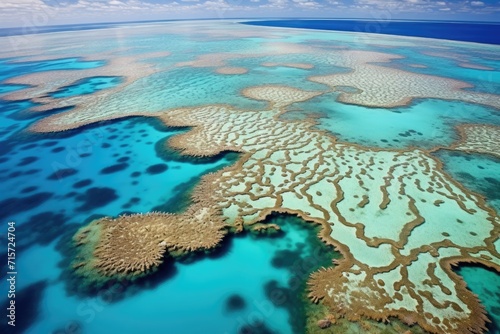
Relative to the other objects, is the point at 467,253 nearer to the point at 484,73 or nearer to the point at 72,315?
the point at 72,315

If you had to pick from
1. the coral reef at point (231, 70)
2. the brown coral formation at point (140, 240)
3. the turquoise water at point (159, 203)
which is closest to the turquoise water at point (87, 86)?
the turquoise water at point (159, 203)

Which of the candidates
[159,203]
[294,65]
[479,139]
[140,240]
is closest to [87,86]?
[159,203]

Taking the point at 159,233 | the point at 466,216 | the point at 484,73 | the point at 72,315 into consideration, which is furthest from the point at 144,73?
the point at 484,73

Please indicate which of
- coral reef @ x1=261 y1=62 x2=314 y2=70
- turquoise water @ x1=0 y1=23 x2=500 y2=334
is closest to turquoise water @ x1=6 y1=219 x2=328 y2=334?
turquoise water @ x1=0 y1=23 x2=500 y2=334

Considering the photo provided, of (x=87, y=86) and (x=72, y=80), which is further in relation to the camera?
(x=72, y=80)

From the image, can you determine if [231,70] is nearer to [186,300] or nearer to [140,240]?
[140,240]

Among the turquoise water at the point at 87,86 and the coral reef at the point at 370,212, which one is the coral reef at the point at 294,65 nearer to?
the turquoise water at the point at 87,86

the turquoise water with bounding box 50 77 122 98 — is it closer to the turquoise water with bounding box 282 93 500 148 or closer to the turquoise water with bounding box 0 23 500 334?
the turquoise water with bounding box 0 23 500 334
